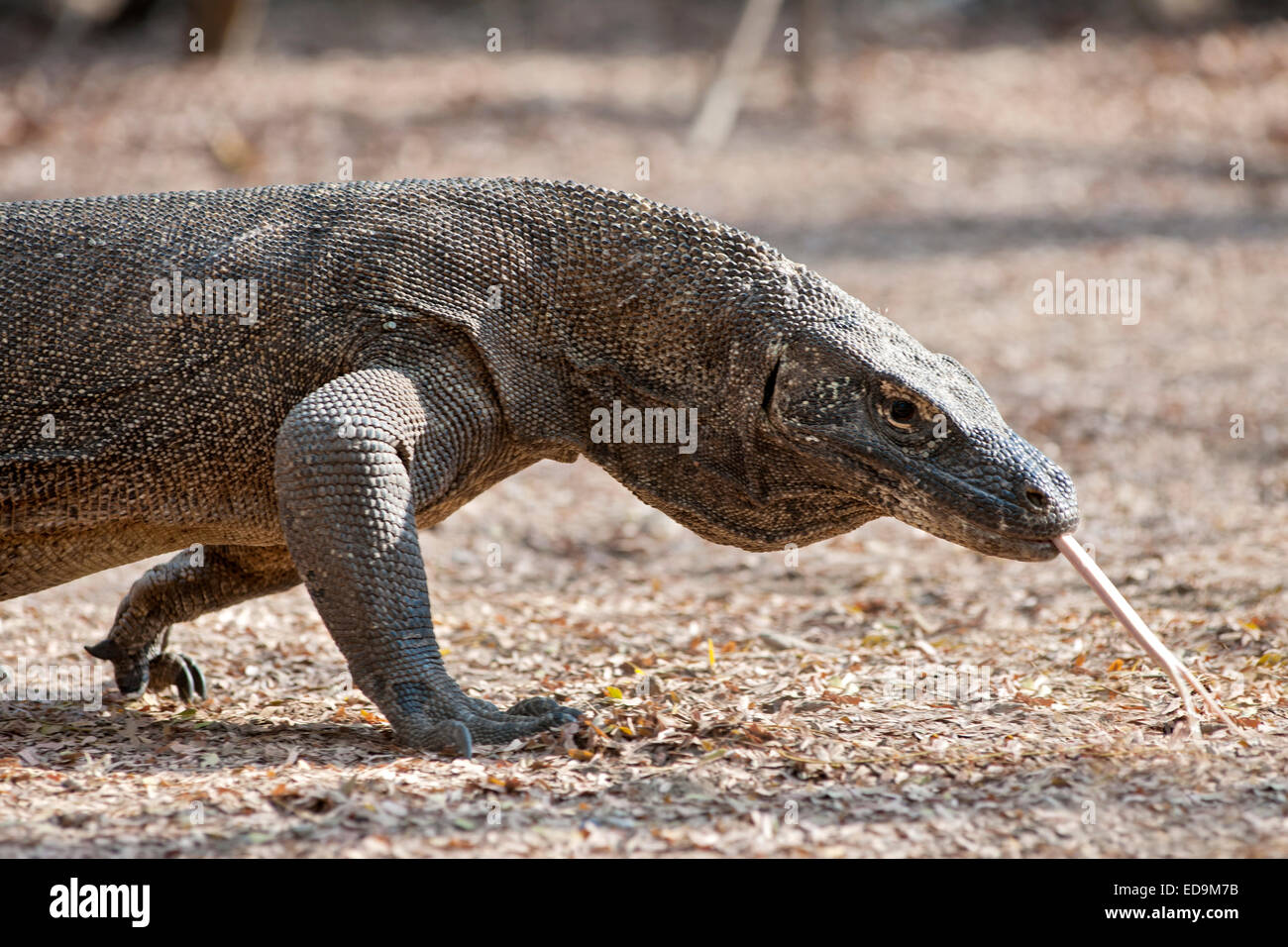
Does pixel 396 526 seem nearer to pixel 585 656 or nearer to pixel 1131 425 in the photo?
pixel 585 656

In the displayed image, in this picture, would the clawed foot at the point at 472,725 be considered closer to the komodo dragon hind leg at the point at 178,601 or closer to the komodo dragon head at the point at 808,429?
the komodo dragon head at the point at 808,429

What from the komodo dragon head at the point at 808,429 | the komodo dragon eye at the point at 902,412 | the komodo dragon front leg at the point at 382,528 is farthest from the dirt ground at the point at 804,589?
the komodo dragon eye at the point at 902,412

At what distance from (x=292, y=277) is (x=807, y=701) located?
2314 millimetres

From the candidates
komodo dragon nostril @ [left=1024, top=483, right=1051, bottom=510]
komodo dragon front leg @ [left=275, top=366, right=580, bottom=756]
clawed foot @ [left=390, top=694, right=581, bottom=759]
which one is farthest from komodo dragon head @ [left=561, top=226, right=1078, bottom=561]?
clawed foot @ [left=390, top=694, right=581, bottom=759]

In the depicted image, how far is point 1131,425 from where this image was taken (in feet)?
33.5

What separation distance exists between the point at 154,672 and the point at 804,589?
11.4ft

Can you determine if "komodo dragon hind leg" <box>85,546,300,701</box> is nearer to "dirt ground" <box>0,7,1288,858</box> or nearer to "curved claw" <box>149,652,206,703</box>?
"curved claw" <box>149,652,206,703</box>

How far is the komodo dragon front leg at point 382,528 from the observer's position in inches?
166

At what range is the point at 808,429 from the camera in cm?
454

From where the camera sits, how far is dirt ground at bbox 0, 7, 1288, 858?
12.9 feet

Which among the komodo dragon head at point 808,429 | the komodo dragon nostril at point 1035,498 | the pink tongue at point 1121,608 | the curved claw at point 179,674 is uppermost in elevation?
the komodo dragon head at point 808,429

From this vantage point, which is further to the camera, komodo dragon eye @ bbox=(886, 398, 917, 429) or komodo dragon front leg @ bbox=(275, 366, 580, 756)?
komodo dragon eye @ bbox=(886, 398, 917, 429)

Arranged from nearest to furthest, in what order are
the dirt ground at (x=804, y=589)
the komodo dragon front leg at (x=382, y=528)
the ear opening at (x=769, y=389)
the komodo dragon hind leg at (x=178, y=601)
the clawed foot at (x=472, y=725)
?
the dirt ground at (x=804, y=589), the komodo dragon front leg at (x=382, y=528), the clawed foot at (x=472, y=725), the ear opening at (x=769, y=389), the komodo dragon hind leg at (x=178, y=601)

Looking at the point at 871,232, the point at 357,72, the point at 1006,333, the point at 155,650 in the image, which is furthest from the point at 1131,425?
the point at 357,72
